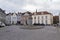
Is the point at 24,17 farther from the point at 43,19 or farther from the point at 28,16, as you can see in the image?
the point at 43,19

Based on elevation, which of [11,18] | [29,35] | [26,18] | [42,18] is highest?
[29,35]

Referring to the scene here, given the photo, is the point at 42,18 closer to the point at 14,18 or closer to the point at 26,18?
the point at 26,18

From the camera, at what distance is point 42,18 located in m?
84.4

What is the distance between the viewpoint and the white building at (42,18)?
8157cm

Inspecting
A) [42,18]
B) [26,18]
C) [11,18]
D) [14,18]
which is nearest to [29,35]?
[42,18]

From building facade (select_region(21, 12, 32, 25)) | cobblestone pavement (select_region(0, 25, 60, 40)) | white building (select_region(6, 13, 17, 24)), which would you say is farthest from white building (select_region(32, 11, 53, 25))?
cobblestone pavement (select_region(0, 25, 60, 40))

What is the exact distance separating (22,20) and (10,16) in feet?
35.5

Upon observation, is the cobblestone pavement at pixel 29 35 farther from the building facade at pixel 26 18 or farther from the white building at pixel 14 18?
the white building at pixel 14 18

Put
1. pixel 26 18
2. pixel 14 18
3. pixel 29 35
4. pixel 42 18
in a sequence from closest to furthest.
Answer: pixel 29 35, pixel 42 18, pixel 26 18, pixel 14 18

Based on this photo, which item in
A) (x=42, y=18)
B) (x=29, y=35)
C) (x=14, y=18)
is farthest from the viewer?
(x=14, y=18)

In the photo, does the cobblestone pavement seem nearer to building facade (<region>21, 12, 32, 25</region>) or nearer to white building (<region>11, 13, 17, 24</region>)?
building facade (<region>21, 12, 32, 25</region>)

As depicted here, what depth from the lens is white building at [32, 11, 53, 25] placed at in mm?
81569

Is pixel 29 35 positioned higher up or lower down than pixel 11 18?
higher up

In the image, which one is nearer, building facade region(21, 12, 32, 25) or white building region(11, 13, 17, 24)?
building facade region(21, 12, 32, 25)
